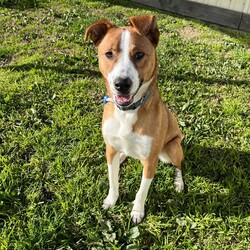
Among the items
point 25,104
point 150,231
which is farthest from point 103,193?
point 25,104

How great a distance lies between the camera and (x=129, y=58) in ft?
7.66

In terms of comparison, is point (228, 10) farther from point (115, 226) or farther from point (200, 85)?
point (115, 226)

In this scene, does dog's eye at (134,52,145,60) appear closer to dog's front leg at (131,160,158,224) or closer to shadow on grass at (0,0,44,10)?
dog's front leg at (131,160,158,224)

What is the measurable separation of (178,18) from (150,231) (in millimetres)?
Answer: 5795

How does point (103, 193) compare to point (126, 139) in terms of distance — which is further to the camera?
point (103, 193)

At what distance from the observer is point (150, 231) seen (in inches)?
119

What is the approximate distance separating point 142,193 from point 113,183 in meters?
0.32

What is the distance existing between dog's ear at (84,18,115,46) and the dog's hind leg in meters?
1.34

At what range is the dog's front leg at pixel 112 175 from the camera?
2.96 m

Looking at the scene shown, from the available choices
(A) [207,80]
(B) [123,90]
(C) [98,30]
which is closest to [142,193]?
(B) [123,90]

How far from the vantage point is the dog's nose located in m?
2.22

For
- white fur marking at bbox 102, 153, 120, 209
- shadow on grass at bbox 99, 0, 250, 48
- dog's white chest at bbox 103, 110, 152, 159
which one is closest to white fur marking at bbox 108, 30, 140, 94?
dog's white chest at bbox 103, 110, 152, 159

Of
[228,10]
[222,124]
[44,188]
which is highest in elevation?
[228,10]

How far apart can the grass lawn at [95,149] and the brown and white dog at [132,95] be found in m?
0.32
